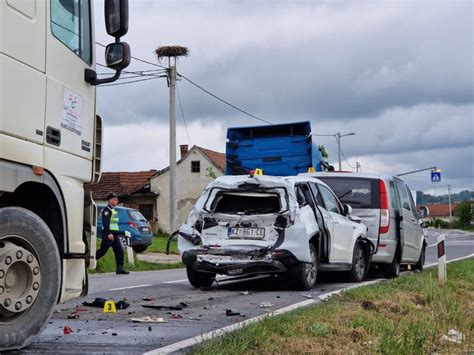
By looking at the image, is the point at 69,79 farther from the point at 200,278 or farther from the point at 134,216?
the point at 134,216

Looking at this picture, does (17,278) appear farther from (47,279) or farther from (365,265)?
(365,265)

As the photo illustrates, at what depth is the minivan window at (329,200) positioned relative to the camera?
11.1 m

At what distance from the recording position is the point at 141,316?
7207 millimetres

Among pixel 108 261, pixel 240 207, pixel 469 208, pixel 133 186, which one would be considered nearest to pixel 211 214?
pixel 240 207

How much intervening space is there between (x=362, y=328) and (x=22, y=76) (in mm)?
3359

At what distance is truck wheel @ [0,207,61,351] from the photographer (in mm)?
4648

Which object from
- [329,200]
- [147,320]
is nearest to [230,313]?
[147,320]

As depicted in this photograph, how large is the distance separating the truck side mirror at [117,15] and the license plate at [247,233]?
15.9 feet

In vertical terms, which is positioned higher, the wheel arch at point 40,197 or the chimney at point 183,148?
the chimney at point 183,148

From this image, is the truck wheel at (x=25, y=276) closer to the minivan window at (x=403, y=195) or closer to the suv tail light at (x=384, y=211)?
the suv tail light at (x=384, y=211)

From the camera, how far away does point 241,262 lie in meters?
9.67

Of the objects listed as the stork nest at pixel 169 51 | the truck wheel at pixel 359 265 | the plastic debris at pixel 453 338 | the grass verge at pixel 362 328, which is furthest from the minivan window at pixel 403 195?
the stork nest at pixel 169 51

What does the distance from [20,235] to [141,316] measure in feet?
8.78

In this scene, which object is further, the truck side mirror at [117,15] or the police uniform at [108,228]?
the police uniform at [108,228]
